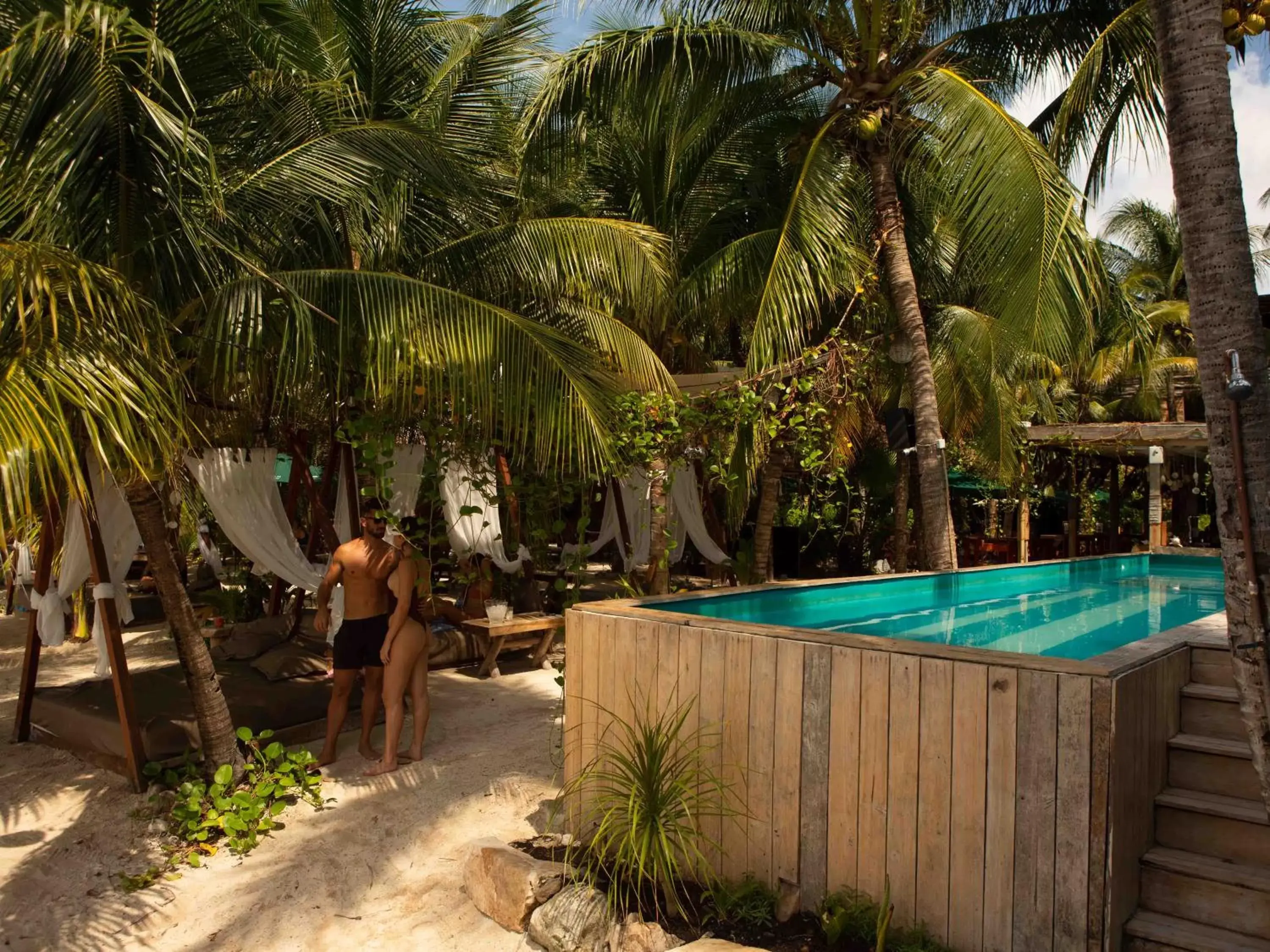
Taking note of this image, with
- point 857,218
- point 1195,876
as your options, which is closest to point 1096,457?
point 857,218

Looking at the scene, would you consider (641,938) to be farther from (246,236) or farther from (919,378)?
(919,378)

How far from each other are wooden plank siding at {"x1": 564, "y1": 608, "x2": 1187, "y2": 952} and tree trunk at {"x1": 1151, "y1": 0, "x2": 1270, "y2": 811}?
432mm

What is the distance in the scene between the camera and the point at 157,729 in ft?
17.6

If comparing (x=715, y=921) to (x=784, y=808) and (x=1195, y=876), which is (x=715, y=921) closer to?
(x=784, y=808)

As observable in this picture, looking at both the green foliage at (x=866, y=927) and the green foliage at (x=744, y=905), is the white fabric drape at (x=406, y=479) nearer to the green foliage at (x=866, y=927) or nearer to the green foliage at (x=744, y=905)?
the green foliage at (x=744, y=905)

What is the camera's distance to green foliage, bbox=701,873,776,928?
3537 mm

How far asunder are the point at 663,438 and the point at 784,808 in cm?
331

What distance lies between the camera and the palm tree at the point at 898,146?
6.50 meters

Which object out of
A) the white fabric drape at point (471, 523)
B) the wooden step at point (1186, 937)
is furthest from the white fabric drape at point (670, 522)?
the wooden step at point (1186, 937)

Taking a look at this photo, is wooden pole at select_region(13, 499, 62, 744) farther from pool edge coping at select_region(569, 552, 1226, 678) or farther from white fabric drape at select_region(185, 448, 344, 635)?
pool edge coping at select_region(569, 552, 1226, 678)

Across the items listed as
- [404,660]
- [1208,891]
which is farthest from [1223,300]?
[404,660]

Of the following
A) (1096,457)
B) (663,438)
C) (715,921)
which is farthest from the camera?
(1096,457)

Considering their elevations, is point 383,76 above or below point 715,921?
above

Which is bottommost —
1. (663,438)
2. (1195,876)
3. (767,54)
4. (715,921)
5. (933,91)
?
(715,921)
